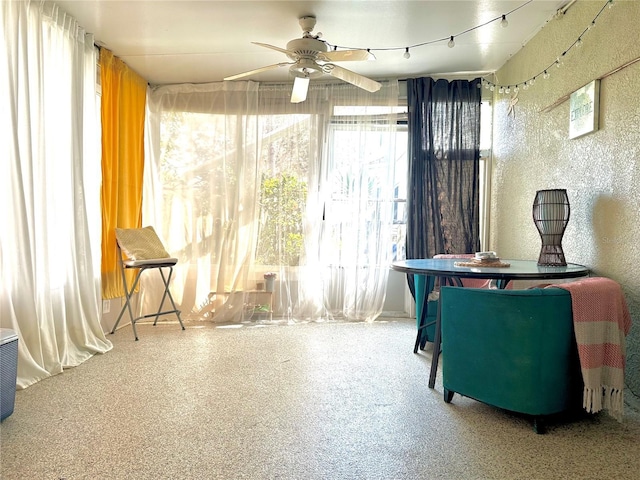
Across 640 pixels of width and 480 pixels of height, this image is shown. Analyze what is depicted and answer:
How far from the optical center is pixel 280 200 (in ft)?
13.6

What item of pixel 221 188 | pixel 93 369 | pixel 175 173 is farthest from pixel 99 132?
pixel 93 369

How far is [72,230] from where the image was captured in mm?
2949

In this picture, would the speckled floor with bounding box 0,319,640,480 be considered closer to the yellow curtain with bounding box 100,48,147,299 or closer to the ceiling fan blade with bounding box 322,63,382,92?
the yellow curtain with bounding box 100,48,147,299

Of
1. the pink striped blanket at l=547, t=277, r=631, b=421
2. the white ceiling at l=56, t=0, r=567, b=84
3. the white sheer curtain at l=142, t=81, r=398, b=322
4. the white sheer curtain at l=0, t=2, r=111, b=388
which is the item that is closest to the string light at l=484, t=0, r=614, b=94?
the white ceiling at l=56, t=0, r=567, b=84

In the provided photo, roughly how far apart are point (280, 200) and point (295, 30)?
1.57 meters

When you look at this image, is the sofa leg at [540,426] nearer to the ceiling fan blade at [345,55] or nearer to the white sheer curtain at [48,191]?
the ceiling fan blade at [345,55]

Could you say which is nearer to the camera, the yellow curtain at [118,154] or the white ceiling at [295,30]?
the white ceiling at [295,30]

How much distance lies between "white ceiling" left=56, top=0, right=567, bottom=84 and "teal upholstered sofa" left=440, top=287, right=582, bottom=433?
6.49 feet

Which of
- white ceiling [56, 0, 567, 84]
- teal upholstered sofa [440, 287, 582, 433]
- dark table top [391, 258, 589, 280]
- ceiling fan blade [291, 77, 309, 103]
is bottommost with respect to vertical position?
teal upholstered sofa [440, 287, 582, 433]

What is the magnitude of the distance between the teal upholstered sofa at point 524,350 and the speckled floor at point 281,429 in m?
0.14

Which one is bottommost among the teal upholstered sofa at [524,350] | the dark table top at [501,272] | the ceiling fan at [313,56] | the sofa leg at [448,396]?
the sofa leg at [448,396]

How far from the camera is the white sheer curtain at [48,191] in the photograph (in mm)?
2393

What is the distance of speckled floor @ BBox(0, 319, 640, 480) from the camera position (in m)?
1.57

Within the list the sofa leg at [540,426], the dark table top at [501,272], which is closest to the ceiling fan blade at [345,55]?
the dark table top at [501,272]
